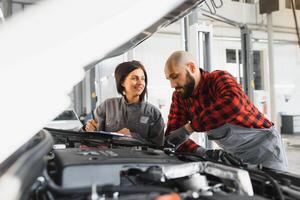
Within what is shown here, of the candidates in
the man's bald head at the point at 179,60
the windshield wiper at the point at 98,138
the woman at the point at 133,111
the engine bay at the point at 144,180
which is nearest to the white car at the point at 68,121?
the woman at the point at 133,111

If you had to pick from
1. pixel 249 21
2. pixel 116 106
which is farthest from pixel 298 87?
pixel 116 106

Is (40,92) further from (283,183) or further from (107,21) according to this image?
→ (283,183)

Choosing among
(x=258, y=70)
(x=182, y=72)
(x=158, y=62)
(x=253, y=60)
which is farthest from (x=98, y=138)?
(x=258, y=70)

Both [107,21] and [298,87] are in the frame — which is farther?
[298,87]

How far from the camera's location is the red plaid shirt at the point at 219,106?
1430mm

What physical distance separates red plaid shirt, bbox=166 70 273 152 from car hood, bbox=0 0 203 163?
2.61 ft

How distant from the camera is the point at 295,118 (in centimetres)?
884

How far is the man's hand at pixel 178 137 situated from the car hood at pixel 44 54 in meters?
0.85

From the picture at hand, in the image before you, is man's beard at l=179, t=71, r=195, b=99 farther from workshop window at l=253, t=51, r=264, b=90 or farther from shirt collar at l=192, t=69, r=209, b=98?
workshop window at l=253, t=51, r=264, b=90

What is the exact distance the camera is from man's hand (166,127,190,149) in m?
1.52

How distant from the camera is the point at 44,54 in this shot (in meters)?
0.66

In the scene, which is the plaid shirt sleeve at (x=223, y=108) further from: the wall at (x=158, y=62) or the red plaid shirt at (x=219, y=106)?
the wall at (x=158, y=62)

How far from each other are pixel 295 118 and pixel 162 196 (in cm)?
895

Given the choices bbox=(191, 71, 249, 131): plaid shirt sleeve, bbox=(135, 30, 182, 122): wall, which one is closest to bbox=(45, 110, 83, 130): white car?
bbox=(135, 30, 182, 122): wall
